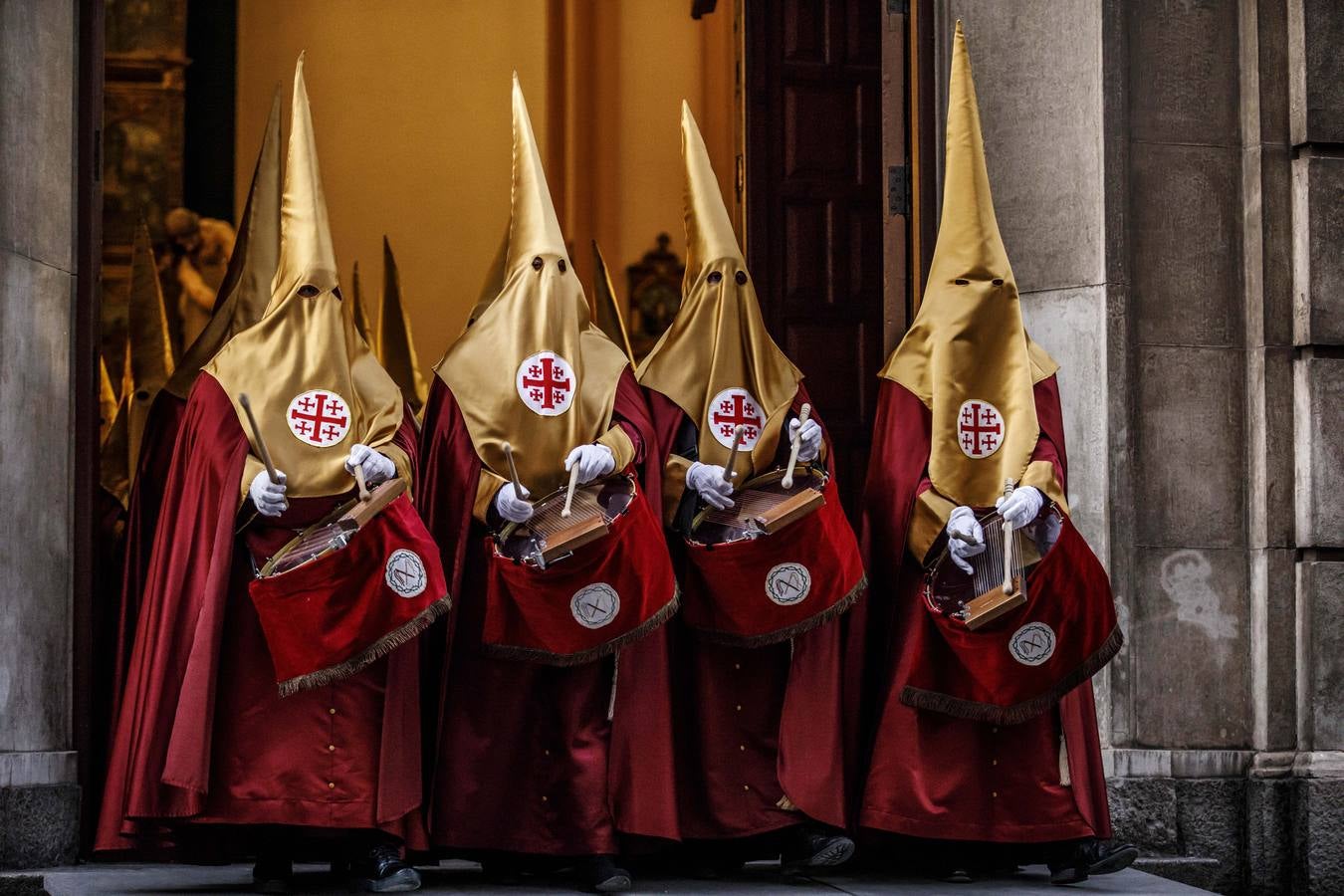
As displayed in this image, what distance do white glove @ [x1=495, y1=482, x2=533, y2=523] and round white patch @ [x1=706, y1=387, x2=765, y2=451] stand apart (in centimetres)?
77

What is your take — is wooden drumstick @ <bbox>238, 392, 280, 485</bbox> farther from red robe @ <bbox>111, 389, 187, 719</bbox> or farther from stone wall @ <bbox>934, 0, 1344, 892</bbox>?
stone wall @ <bbox>934, 0, 1344, 892</bbox>

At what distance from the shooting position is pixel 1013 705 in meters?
5.98

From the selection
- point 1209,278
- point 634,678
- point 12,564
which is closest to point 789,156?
point 1209,278

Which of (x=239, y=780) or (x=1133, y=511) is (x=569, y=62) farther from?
(x=239, y=780)

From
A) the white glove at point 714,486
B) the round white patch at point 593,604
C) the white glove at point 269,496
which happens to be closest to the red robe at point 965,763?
the white glove at point 714,486

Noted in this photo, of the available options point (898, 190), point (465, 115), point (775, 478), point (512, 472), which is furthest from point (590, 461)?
point (465, 115)

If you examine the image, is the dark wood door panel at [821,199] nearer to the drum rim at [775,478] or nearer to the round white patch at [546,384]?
the drum rim at [775,478]

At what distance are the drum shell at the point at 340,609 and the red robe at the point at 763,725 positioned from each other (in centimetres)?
109

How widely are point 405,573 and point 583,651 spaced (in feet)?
1.97

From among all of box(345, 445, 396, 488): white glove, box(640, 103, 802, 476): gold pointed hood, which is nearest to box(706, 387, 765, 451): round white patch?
box(640, 103, 802, 476): gold pointed hood

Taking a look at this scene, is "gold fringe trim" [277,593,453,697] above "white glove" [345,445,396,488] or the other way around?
the other way around

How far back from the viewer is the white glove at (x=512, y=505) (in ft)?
18.8

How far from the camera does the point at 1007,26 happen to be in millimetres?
7398

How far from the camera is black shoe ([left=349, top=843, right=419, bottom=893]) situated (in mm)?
5551
